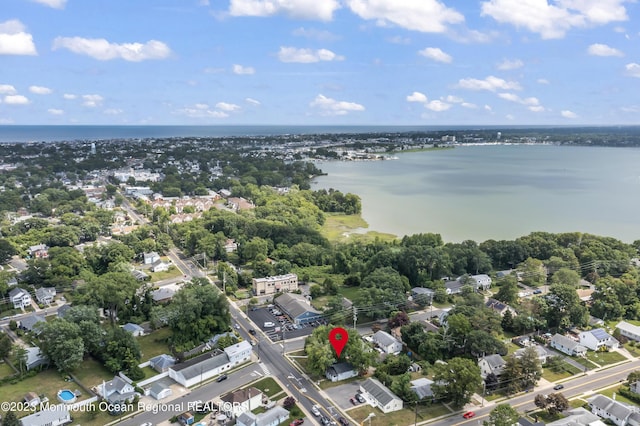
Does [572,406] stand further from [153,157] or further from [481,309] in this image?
[153,157]

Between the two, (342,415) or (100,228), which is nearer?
(342,415)

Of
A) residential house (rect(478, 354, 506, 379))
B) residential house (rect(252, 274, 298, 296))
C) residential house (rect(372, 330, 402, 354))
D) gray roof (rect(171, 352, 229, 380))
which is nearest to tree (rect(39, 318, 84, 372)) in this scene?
gray roof (rect(171, 352, 229, 380))

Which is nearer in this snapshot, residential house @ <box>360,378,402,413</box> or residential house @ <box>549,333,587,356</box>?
residential house @ <box>360,378,402,413</box>

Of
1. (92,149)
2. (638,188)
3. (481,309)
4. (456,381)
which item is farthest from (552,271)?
(92,149)

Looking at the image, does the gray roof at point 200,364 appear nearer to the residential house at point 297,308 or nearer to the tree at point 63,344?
the tree at point 63,344

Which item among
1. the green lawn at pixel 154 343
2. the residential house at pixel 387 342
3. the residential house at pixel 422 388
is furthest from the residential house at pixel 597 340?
the green lawn at pixel 154 343

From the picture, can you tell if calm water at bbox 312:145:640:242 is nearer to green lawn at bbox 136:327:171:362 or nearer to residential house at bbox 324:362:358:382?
residential house at bbox 324:362:358:382
